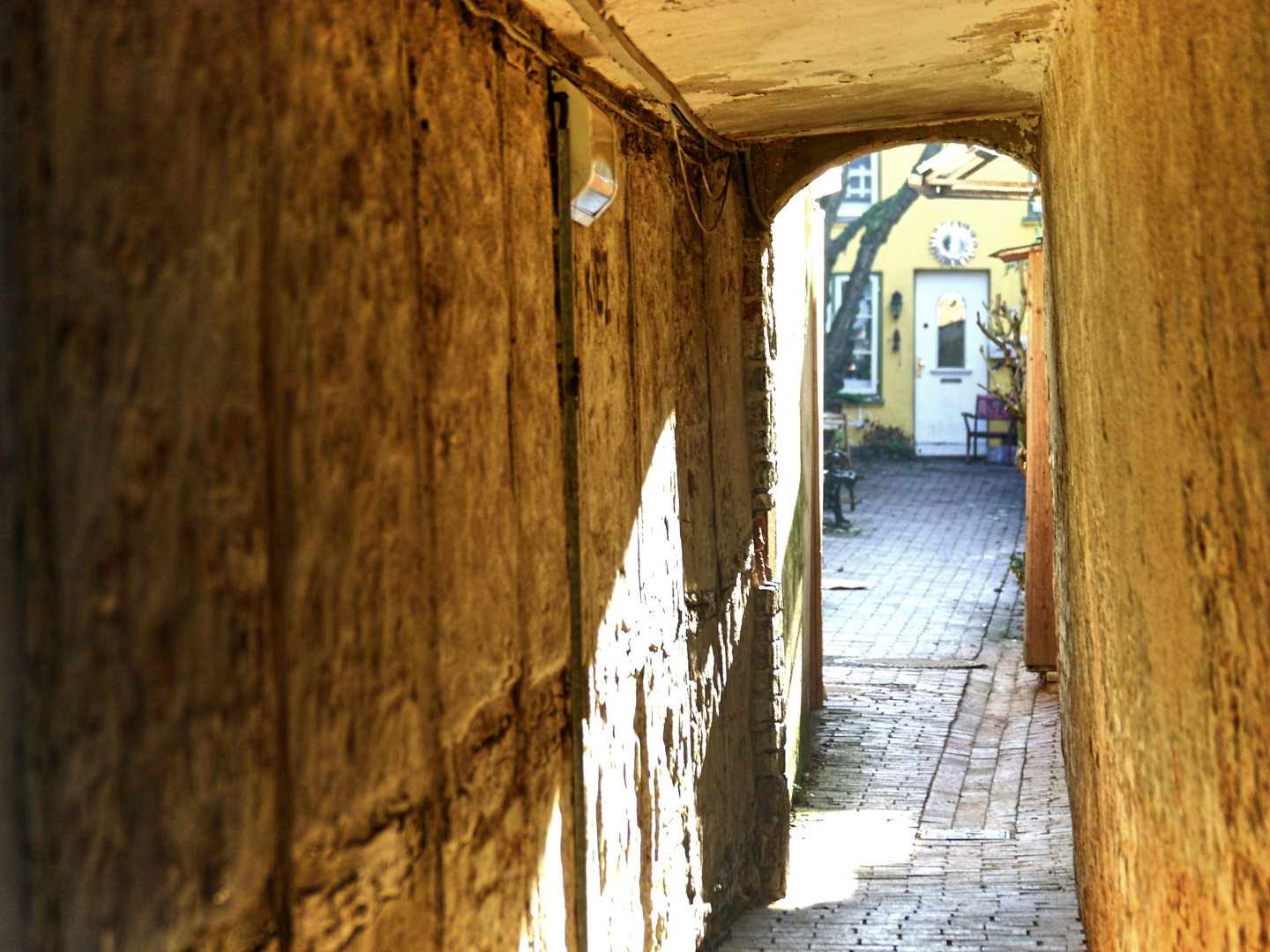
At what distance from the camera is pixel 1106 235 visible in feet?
8.60

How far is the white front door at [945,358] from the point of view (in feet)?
68.4

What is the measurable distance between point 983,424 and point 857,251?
3.64 metres

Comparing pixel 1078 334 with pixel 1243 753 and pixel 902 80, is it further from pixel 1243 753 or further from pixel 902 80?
pixel 1243 753

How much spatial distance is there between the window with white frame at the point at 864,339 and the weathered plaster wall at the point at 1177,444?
1796cm

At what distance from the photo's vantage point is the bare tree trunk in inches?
814

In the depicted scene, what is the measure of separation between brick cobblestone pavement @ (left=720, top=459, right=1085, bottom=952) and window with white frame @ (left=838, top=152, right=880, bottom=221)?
10.2 metres

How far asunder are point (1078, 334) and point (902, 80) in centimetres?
122

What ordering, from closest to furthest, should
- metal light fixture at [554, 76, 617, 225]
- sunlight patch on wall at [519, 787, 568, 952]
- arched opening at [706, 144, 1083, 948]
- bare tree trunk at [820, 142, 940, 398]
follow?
sunlight patch on wall at [519, 787, 568, 952], metal light fixture at [554, 76, 617, 225], arched opening at [706, 144, 1083, 948], bare tree trunk at [820, 142, 940, 398]

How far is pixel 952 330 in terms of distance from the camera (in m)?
20.9

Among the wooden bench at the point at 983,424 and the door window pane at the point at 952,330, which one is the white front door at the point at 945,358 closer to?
the door window pane at the point at 952,330

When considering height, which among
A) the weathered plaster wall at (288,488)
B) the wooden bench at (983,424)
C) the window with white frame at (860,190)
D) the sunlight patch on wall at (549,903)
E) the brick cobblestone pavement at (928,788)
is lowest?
the brick cobblestone pavement at (928,788)

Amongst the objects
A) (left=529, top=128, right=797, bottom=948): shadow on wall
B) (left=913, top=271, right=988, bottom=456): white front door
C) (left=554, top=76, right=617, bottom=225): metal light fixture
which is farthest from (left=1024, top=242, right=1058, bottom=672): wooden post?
(left=913, top=271, right=988, bottom=456): white front door

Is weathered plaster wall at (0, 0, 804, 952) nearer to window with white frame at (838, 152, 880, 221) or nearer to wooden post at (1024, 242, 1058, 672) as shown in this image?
wooden post at (1024, 242, 1058, 672)

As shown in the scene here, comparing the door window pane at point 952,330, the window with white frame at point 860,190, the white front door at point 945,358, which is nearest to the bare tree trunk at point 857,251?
the window with white frame at point 860,190
